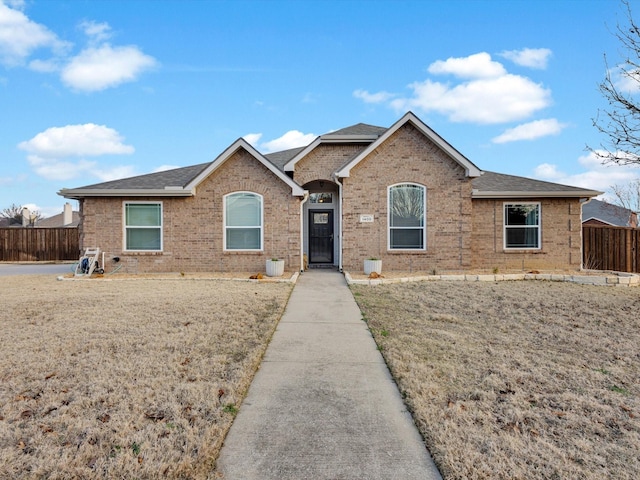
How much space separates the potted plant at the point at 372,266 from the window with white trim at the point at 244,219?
151 inches

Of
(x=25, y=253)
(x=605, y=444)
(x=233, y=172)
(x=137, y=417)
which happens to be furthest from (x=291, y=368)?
(x=25, y=253)

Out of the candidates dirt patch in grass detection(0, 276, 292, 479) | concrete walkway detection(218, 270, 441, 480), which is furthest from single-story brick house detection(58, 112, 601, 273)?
concrete walkway detection(218, 270, 441, 480)

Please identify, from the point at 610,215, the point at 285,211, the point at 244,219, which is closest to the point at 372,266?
the point at 285,211

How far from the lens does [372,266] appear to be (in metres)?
12.7

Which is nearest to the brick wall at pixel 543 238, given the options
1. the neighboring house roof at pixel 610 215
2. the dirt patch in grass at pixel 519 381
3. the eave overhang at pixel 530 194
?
the eave overhang at pixel 530 194

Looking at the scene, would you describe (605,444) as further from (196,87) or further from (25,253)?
(25,253)

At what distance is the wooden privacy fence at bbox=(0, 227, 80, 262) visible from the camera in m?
22.4

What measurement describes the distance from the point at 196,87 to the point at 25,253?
1515cm

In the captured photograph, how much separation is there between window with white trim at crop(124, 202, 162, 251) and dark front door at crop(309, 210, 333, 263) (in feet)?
19.1

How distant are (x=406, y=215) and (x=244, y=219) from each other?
228 inches

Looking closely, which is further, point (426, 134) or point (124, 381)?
point (426, 134)

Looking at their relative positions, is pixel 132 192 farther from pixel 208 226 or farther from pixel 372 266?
pixel 372 266

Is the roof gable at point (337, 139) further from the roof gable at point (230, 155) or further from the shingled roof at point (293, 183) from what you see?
the roof gable at point (230, 155)

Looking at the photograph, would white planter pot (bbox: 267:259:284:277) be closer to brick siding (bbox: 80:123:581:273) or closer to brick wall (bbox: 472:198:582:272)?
brick siding (bbox: 80:123:581:273)
